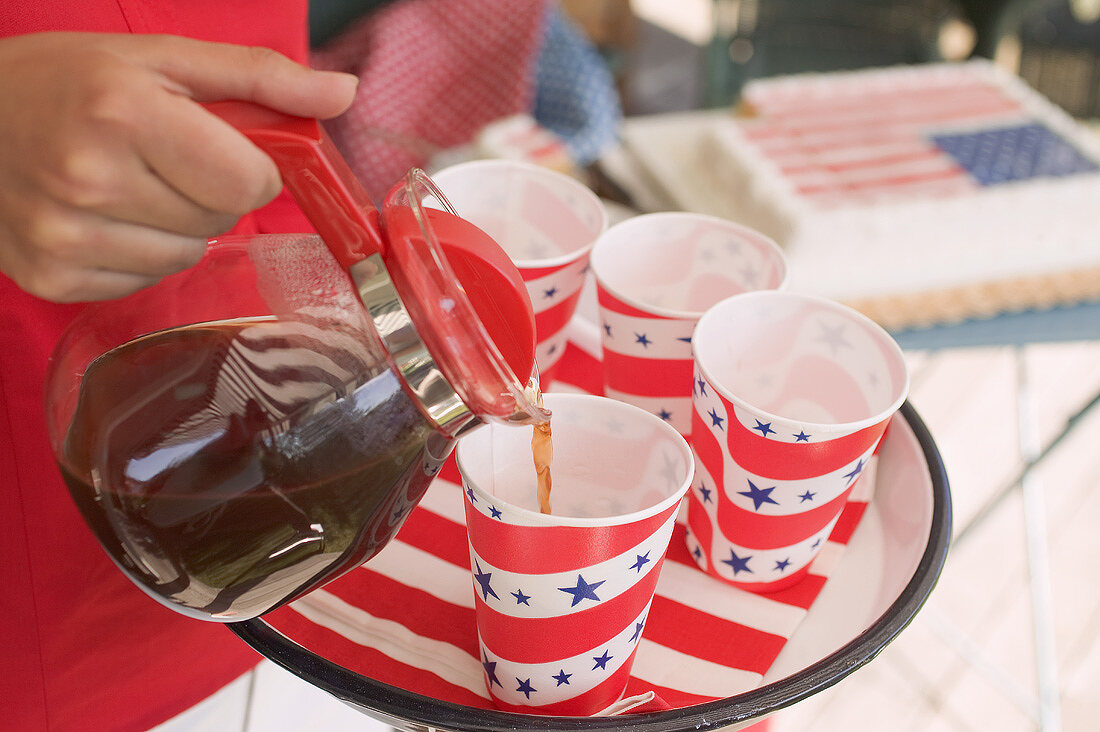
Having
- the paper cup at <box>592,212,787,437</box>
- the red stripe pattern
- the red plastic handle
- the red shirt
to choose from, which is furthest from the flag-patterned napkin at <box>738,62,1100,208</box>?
the red plastic handle

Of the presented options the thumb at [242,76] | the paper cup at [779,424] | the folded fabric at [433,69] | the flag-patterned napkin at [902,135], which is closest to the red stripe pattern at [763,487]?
the paper cup at [779,424]

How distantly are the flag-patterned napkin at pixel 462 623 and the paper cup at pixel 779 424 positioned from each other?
0.02 meters

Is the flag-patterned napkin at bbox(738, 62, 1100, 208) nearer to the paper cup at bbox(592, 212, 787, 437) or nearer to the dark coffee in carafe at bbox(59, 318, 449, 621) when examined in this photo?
the paper cup at bbox(592, 212, 787, 437)

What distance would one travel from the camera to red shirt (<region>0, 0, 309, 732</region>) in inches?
21.9

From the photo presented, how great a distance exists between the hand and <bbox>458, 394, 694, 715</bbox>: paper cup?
0.20m

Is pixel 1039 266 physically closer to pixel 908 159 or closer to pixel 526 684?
pixel 908 159

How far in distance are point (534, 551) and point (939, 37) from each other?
79.7 inches

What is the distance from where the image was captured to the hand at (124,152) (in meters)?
0.34

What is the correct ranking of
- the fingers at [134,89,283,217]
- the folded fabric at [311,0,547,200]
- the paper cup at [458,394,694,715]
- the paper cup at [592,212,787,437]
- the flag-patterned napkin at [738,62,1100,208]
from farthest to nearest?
1. the folded fabric at [311,0,547,200]
2. the flag-patterned napkin at [738,62,1100,208]
3. the paper cup at [592,212,787,437]
4. the paper cup at [458,394,694,715]
5. the fingers at [134,89,283,217]

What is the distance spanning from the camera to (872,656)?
0.52 metres

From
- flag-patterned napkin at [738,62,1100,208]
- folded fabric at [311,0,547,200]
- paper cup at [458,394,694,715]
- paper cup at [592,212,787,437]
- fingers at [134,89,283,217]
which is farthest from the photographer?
folded fabric at [311,0,547,200]

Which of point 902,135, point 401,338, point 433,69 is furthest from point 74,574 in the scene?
point 433,69

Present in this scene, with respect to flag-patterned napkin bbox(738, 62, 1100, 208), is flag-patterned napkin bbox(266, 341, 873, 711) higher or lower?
higher

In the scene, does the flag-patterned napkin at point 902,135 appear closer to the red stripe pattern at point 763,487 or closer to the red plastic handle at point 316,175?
the red stripe pattern at point 763,487
